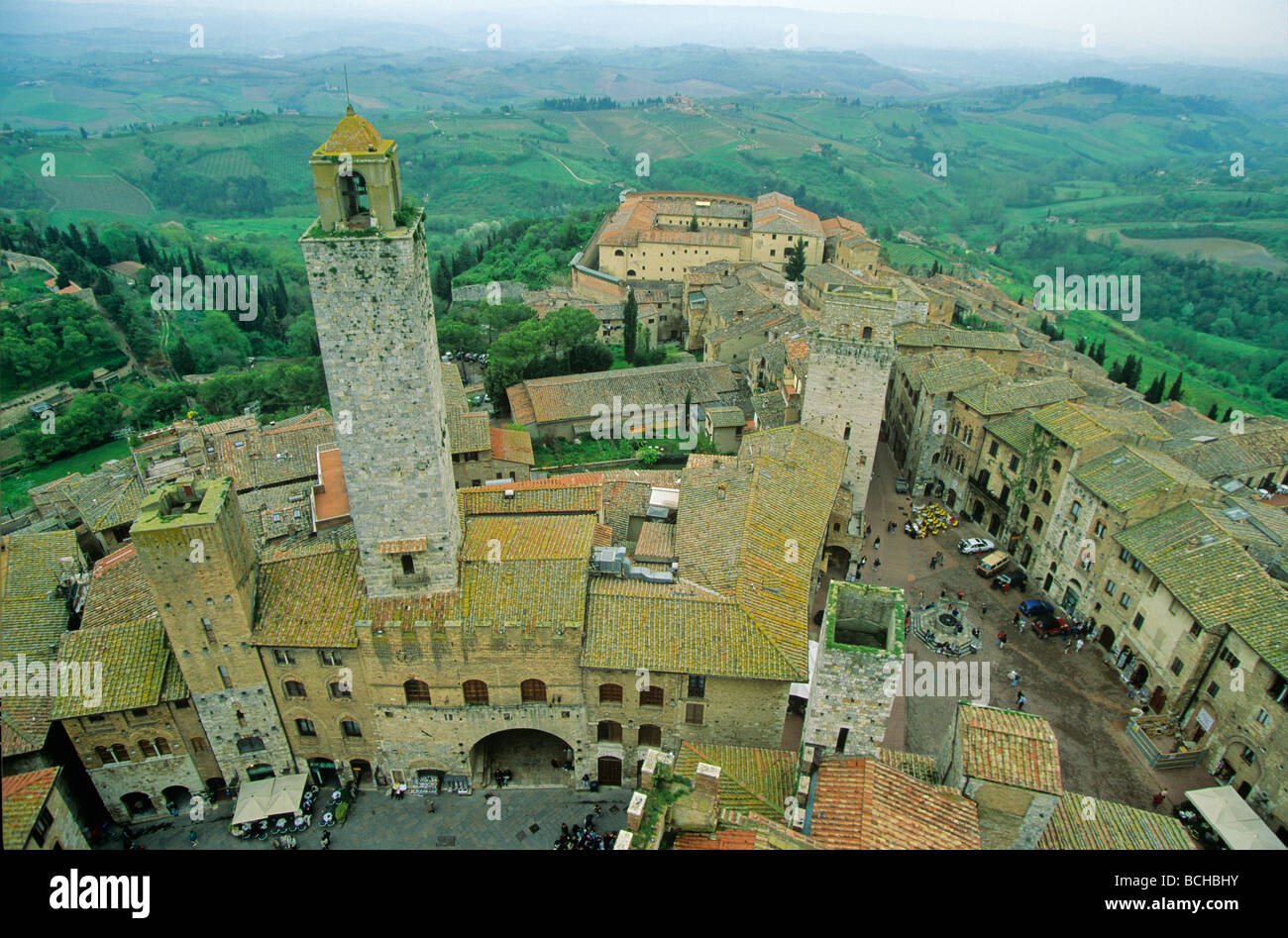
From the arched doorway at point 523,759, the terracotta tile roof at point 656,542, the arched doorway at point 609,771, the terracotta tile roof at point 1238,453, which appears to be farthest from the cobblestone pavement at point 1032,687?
the arched doorway at point 523,759

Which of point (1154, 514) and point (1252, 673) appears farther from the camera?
point (1154, 514)

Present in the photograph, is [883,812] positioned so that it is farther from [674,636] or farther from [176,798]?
[176,798]

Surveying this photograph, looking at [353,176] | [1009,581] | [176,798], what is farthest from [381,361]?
[1009,581]

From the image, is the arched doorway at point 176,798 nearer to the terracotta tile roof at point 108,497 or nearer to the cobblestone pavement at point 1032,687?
the terracotta tile roof at point 108,497

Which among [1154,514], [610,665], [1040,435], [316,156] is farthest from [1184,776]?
[316,156]

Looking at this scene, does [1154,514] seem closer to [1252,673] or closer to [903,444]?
[1252,673]

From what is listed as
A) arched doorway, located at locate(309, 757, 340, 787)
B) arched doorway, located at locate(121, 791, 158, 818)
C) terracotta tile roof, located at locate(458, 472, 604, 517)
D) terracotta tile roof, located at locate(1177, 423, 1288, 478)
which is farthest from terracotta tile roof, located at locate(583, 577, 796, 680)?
terracotta tile roof, located at locate(1177, 423, 1288, 478)
